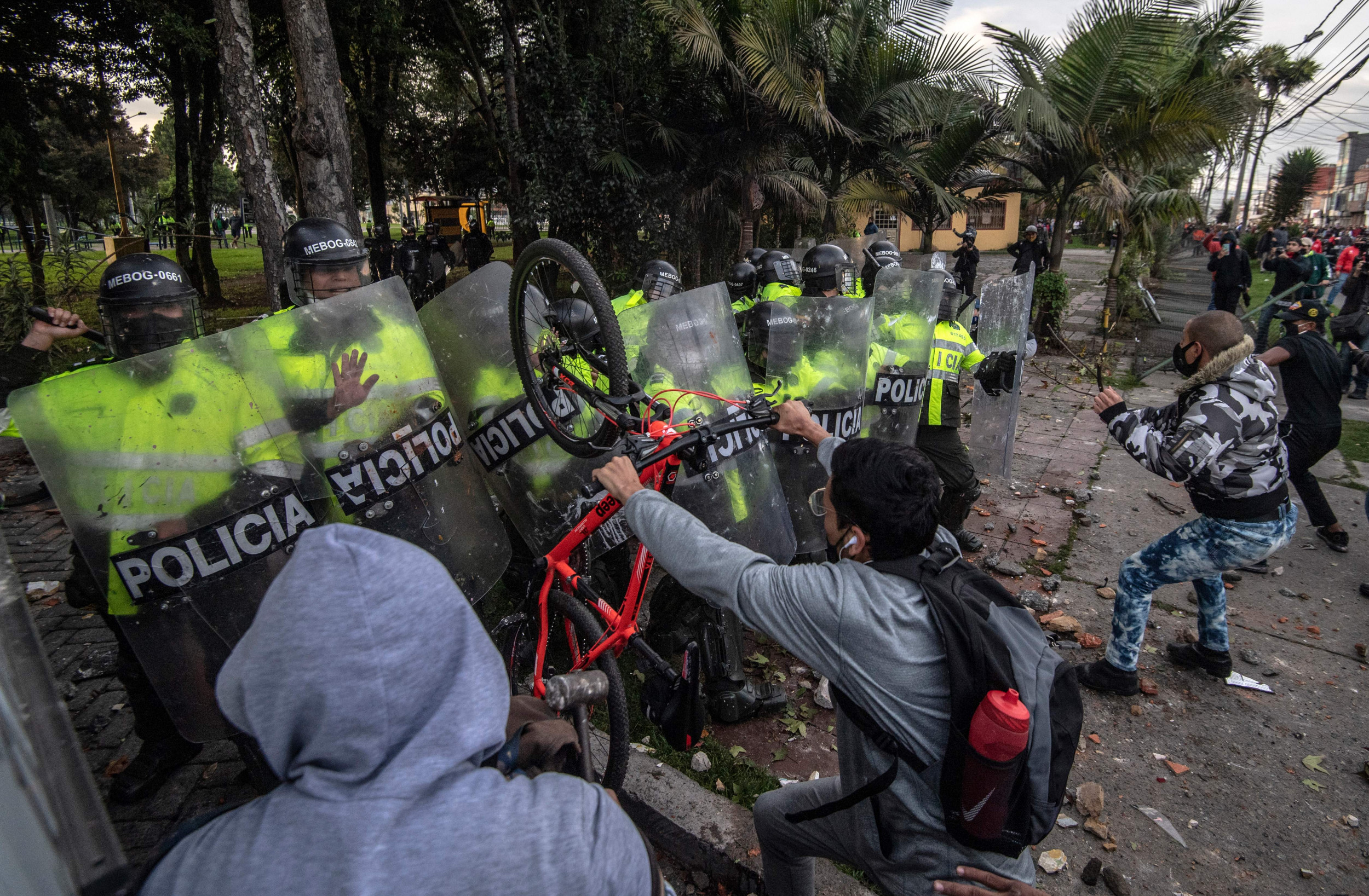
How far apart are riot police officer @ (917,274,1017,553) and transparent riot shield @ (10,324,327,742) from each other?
3384 mm

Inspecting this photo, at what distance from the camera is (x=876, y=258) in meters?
6.01

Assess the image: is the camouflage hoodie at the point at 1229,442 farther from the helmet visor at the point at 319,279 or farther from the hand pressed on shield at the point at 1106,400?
the helmet visor at the point at 319,279

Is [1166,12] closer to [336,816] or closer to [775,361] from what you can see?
[775,361]

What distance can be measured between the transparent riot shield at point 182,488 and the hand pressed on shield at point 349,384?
6.0 inches

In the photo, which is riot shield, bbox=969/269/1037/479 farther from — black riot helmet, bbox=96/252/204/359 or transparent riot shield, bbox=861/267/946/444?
black riot helmet, bbox=96/252/204/359

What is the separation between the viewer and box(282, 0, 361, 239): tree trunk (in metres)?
5.92

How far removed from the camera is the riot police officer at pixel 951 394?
441cm

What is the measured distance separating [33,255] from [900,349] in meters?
13.6

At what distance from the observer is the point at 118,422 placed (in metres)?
2.17

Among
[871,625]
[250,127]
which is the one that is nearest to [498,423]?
[871,625]

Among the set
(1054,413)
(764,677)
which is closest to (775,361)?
(764,677)

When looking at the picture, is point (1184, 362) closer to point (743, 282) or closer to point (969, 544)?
point (969, 544)

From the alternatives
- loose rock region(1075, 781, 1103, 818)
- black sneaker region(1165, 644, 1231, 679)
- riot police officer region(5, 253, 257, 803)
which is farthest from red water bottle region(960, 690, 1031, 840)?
black sneaker region(1165, 644, 1231, 679)

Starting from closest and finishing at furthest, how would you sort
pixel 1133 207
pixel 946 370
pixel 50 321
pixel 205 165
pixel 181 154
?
1. pixel 50 321
2. pixel 946 370
3. pixel 1133 207
4. pixel 181 154
5. pixel 205 165
